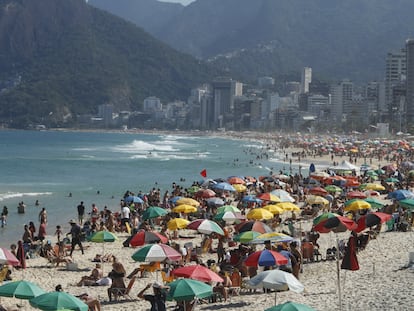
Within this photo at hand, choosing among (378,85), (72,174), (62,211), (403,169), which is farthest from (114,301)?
(378,85)

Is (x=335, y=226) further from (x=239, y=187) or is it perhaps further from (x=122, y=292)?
(x=239, y=187)

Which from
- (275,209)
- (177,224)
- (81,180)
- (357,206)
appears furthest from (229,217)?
(81,180)

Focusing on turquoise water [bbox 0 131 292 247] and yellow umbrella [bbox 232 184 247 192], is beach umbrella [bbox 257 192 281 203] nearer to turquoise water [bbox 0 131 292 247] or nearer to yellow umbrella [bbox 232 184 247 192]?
yellow umbrella [bbox 232 184 247 192]

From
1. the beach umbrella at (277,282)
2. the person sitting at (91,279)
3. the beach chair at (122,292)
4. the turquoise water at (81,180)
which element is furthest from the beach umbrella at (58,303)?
the turquoise water at (81,180)

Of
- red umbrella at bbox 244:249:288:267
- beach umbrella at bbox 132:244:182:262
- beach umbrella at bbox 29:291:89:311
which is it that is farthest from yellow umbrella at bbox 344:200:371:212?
beach umbrella at bbox 29:291:89:311

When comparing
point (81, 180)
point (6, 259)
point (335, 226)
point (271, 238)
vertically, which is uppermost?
point (335, 226)

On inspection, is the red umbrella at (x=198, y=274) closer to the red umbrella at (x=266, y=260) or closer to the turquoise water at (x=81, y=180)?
the red umbrella at (x=266, y=260)

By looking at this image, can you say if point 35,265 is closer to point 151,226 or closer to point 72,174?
point 151,226
